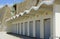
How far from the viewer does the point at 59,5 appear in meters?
12.1

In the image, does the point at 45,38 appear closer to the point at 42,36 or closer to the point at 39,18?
the point at 42,36

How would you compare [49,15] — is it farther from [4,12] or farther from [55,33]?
[4,12]

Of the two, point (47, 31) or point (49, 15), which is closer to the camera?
point (49, 15)

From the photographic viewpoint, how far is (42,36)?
1891 cm

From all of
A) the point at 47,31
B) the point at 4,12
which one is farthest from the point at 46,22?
the point at 4,12

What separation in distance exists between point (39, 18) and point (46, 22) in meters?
2.18

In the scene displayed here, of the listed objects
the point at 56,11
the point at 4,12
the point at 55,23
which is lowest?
the point at 55,23

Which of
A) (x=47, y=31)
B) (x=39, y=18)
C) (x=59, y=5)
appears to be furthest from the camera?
(x=39, y=18)

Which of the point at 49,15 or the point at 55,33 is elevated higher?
the point at 49,15

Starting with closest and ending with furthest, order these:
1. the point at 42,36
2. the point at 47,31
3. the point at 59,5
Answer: the point at 59,5 → the point at 47,31 → the point at 42,36

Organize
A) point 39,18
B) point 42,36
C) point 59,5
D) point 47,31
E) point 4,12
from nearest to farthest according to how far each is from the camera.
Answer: point 59,5, point 47,31, point 42,36, point 39,18, point 4,12

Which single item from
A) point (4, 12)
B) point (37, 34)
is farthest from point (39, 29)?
point (4, 12)

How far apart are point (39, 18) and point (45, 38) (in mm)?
2805

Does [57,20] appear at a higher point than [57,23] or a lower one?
higher
